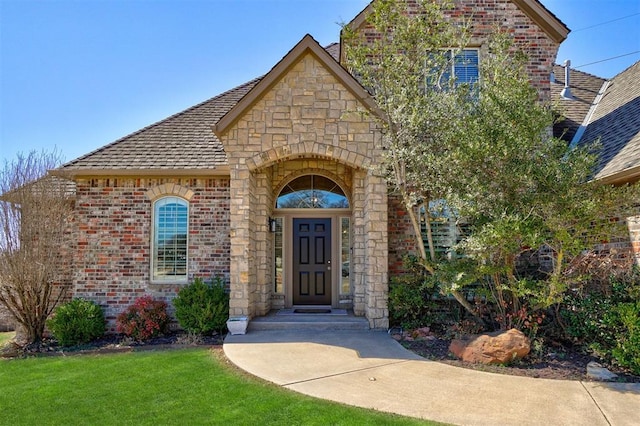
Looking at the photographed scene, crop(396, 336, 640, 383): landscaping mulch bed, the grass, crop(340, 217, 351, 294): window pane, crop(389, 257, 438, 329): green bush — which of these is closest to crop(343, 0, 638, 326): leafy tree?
crop(396, 336, 640, 383): landscaping mulch bed

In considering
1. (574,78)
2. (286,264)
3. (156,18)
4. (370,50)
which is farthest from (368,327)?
(574,78)

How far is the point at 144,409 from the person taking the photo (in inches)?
188

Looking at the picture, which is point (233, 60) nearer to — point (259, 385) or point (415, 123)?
point (415, 123)

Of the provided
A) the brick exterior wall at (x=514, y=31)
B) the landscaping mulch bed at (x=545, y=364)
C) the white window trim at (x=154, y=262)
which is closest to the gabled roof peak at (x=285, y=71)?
the white window trim at (x=154, y=262)

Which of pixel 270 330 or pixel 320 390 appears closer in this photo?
pixel 320 390

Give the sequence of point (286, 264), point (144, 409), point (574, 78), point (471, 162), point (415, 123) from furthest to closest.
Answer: point (574, 78), point (286, 264), point (415, 123), point (471, 162), point (144, 409)

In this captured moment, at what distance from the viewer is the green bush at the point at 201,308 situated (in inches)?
324

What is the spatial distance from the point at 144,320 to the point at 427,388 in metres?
5.99

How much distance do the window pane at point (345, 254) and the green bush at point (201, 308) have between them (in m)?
3.01

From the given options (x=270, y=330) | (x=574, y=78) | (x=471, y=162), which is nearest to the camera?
(x=471, y=162)

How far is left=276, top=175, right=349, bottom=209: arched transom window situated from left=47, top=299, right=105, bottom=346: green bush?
15.5 feet

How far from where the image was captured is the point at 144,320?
8.48 m

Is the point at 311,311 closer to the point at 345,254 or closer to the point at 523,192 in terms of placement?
the point at 345,254

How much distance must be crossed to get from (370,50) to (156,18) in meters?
5.68
